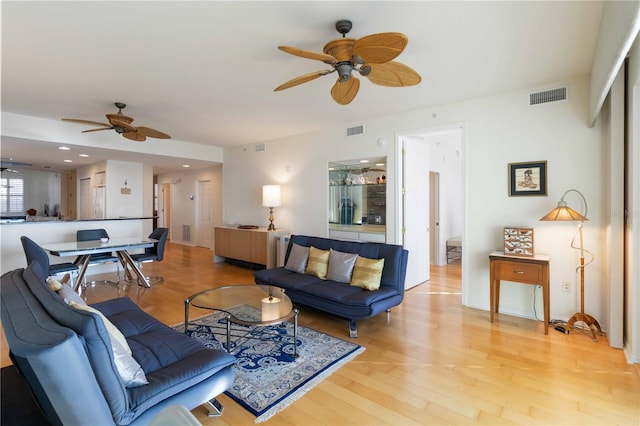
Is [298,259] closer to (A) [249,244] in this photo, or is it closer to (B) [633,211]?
(A) [249,244]

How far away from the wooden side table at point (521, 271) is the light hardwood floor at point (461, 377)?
1.05 ft

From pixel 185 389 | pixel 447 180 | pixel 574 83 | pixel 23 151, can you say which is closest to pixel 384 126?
pixel 574 83

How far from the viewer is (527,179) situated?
143 inches

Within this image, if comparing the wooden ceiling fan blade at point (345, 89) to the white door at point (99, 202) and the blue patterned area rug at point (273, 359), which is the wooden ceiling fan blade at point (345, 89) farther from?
the white door at point (99, 202)

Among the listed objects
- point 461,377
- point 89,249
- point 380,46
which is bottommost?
point 461,377

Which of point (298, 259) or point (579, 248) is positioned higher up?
point (579, 248)

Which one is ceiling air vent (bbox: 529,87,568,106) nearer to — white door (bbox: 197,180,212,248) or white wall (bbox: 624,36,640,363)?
white wall (bbox: 624,36,640,363)

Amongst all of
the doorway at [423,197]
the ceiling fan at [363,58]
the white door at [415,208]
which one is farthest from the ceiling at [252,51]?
the white door at [415,208]

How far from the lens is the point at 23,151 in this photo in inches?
254

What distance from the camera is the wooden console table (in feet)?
19.5

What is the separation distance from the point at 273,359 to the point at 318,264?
1518 millimetres

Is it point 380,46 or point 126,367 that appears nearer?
point 126,367

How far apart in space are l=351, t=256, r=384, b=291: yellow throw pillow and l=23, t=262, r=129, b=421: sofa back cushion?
248 cm

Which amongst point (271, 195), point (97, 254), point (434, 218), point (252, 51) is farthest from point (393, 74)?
point (97, 254)
